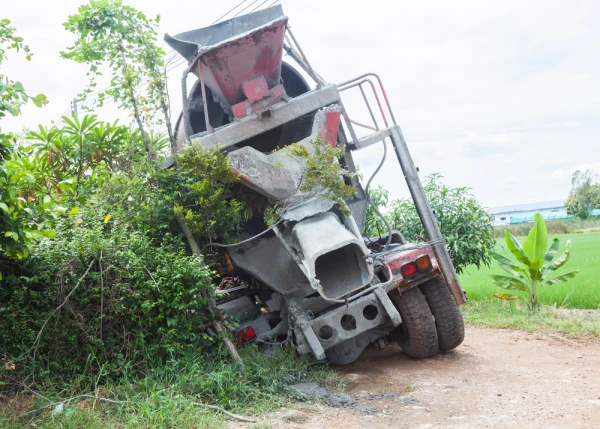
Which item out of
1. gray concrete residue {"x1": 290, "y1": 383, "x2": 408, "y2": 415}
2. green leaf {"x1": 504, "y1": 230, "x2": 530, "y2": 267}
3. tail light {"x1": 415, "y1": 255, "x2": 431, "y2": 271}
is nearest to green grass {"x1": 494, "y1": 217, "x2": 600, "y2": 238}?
green leaf {"x1": 504, "y1": 230, "x2": 530, "y2": 267}

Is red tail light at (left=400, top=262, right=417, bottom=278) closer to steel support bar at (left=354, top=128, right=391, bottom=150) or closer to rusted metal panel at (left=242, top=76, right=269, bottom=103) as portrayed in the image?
steel support bar at (left=354, top=128, right=391, bottom=150)

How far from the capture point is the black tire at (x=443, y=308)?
21.0 ft

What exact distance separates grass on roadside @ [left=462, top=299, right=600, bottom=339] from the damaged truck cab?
2.16 meters

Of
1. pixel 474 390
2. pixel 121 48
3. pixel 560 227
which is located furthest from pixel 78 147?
pixel 560 227

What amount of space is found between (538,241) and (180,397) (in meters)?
6.57

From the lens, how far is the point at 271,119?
650cm

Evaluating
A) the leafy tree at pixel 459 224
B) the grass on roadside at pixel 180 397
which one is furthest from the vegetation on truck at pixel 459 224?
the grass on roadside at pixel 180 397

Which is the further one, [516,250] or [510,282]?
[510,282]

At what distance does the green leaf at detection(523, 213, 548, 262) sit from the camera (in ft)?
31.0

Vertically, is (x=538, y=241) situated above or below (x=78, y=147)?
below

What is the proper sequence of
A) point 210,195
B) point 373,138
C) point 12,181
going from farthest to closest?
point 373,138, point 210,195, point 12,181

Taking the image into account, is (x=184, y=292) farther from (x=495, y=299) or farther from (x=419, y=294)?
(x=495, y=299)

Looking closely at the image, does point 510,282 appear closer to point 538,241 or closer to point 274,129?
point 538,241

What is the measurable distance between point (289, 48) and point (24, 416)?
14.7ft
